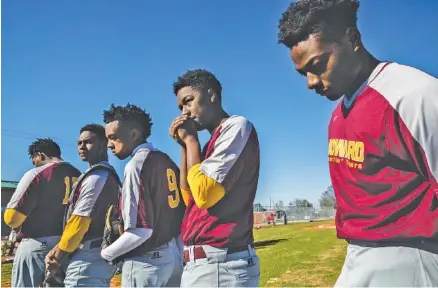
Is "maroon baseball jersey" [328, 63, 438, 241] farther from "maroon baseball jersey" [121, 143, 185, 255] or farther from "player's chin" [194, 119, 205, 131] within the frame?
"maroon baseball jersey" [121, 143, 185, 255]

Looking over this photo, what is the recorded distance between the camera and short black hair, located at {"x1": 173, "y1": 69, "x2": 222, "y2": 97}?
7.30 ft

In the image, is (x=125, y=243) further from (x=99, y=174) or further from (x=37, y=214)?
(x=37, y=214)

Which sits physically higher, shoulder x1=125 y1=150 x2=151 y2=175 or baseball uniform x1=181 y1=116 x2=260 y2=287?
shoulder x1=125 y1=150 x2=151 y2=175

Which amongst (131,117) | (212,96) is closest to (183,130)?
(212,96)

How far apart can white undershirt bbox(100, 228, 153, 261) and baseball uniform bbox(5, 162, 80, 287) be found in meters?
1.17

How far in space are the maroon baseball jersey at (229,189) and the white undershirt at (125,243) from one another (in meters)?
0.49

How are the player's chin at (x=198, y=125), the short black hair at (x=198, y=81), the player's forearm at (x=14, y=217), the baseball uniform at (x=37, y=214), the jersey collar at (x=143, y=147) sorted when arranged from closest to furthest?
1. the player's chin at (x=198, y=125)
2. the short black hair at (x=198, y=81)
3. the jersey collar at (x=143, y=147)
4. the baseball uniform at (x=37, y=214)
5. the player's forearm at (x=14, y=217)

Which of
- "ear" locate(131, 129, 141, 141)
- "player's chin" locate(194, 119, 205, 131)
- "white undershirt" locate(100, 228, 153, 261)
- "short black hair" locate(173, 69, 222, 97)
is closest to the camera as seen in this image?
"player's chin" locate(194, 119, 205, 131)

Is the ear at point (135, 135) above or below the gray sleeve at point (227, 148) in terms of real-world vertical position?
above

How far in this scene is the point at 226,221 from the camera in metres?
1.92

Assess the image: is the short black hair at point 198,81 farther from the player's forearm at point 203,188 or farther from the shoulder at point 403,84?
the shoulder at point 403,84

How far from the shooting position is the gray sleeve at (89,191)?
9.70ft

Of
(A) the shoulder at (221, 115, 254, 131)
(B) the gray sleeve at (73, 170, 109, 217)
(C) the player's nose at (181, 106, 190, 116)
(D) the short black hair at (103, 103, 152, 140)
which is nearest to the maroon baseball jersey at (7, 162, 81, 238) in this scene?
(B) the gray sleeve at (73, 170, 109, 217)

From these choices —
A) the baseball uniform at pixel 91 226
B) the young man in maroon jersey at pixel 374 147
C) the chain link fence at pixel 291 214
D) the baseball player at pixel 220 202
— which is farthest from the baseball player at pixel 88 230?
the young man in maroon jersey at pixel 374 147
